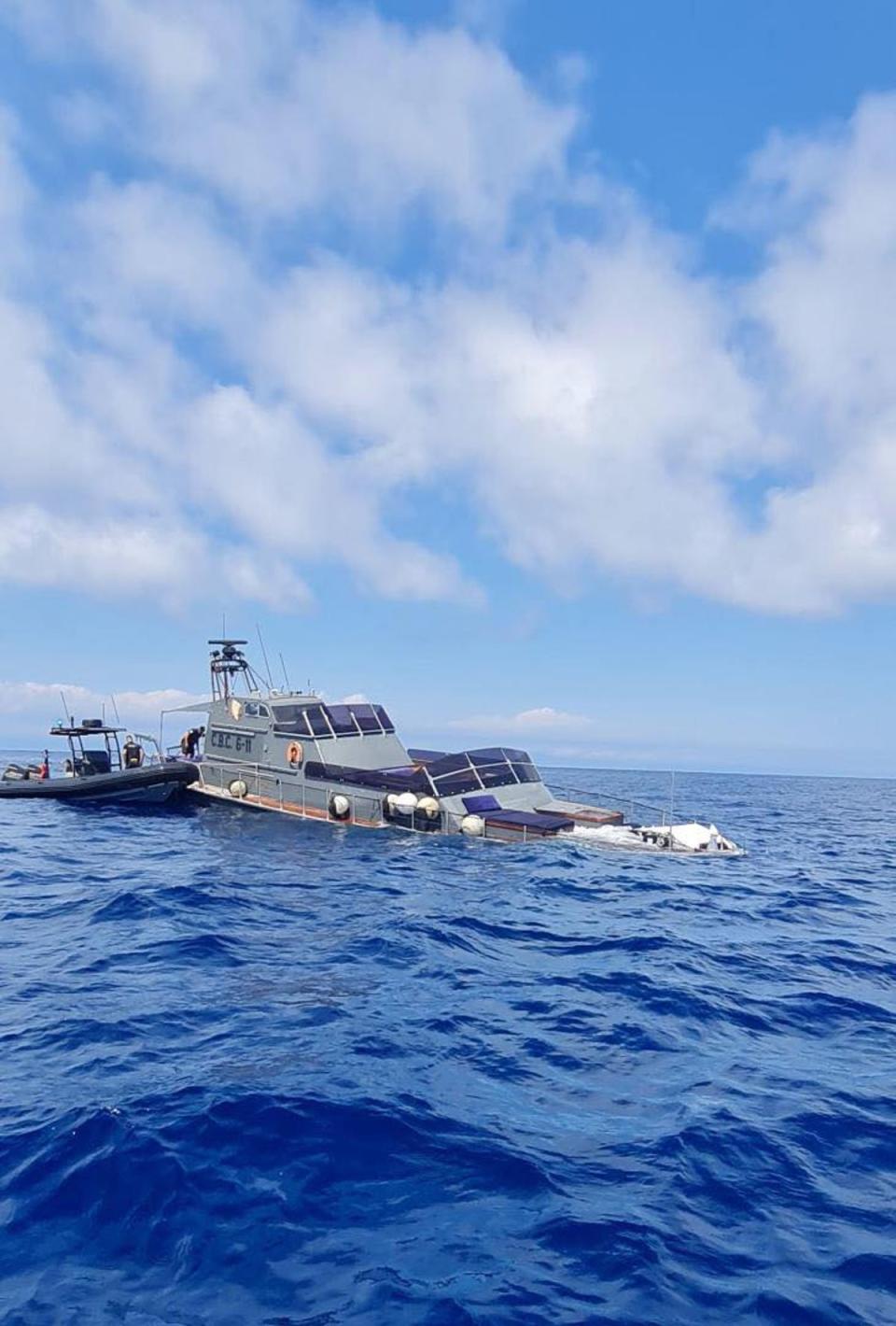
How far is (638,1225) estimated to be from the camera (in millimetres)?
5621

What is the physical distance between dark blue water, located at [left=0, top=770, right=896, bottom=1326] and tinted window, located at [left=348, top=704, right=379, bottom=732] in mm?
16857

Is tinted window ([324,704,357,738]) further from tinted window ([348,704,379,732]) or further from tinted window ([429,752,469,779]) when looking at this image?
tinted window ([429,752,469,779])

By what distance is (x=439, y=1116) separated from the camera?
7164mm

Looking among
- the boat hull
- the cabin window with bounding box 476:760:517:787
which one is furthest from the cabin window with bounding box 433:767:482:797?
the boat hull

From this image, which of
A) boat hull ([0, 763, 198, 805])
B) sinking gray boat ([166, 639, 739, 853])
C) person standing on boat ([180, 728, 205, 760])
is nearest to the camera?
sinking gray boat ([166, 639, 739, 853])

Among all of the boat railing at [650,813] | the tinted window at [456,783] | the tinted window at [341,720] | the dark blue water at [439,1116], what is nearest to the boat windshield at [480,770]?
the tinted window at [456,783]

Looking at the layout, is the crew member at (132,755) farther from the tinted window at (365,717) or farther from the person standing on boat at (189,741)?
the tinted window at (365,717)

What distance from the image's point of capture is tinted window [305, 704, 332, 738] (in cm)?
3092

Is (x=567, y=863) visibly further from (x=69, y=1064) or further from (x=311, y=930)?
(x=69, y=1064)

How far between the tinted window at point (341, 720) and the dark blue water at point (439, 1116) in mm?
15844

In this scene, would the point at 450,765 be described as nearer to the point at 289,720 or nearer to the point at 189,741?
the point at 289,720

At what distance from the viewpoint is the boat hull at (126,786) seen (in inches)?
1283

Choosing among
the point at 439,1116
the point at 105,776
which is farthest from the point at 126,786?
the point at 439,1116

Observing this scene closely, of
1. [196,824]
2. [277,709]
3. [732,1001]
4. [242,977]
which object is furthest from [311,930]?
[277,709]
